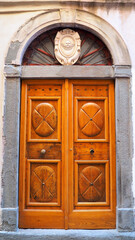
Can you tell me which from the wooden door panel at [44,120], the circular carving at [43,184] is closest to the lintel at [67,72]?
the wooden door panel at [44,120]

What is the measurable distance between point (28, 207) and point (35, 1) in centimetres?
345

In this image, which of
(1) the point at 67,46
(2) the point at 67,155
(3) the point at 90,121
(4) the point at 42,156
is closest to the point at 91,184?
(2) the point at 67,155

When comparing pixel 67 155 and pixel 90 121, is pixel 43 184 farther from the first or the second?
pixel 90 121

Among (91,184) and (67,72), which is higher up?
(67,72)

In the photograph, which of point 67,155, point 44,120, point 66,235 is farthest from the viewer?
point 44,120

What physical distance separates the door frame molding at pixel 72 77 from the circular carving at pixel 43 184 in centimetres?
33

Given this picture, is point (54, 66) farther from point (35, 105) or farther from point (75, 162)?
point (75, 162)

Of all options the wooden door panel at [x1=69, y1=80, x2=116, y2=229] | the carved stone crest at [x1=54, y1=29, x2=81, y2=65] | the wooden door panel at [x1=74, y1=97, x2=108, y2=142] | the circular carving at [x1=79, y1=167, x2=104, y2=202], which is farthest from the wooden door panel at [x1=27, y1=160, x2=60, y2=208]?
the carved stone crest at [x1=54, y1=29, x2=81, y2=65]

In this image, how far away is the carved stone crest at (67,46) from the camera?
473 centimetres

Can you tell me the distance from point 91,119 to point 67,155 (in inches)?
28.7

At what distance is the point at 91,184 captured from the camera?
4586mm

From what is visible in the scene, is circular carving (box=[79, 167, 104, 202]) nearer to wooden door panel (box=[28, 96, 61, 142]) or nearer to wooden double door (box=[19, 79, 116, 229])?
wooden double door (box=[19, 79, 116, 229])

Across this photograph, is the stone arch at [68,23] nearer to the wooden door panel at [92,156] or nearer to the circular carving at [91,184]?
the wooden door panel at [92,156]

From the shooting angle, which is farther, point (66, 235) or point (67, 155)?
point (67, 155)
